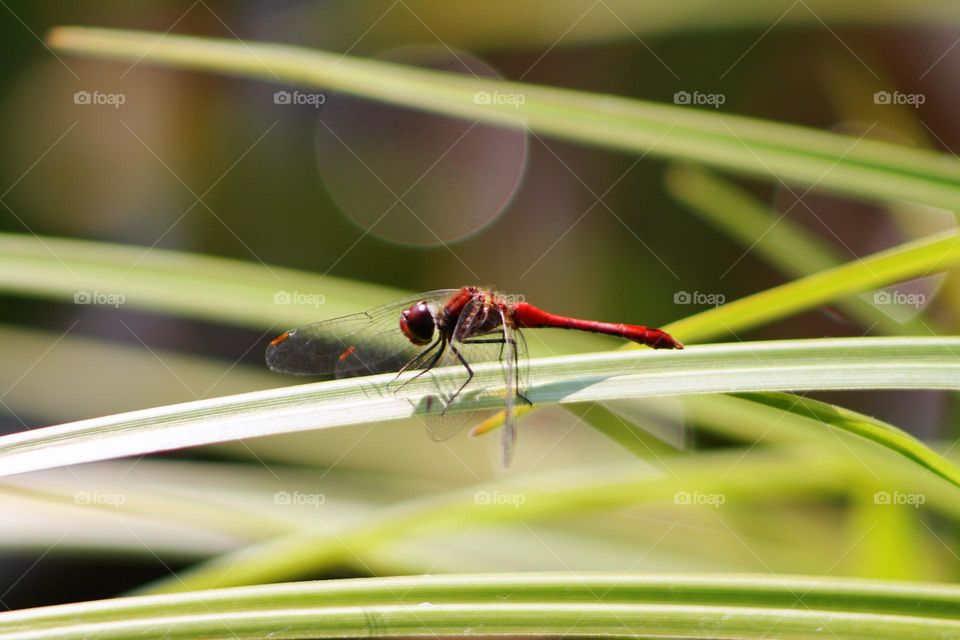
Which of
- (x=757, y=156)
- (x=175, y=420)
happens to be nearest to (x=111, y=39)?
(x=175, y=420)

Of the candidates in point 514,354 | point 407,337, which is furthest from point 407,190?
→ point 514,354

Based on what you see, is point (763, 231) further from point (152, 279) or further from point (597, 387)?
point (152, 279)

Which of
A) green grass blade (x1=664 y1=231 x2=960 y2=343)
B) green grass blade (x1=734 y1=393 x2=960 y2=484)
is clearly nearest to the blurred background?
green grass blade (x1=664 y1=231 x2=960 y2=343)

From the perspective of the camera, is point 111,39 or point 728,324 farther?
point 111,39

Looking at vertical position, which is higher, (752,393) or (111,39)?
(111,39)

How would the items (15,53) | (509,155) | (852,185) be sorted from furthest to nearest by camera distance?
(509,155)
(15,53)
(852,185)

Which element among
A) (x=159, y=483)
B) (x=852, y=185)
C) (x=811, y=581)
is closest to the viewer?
(x=811, y=581)

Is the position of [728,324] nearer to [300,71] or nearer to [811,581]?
[811,581]
